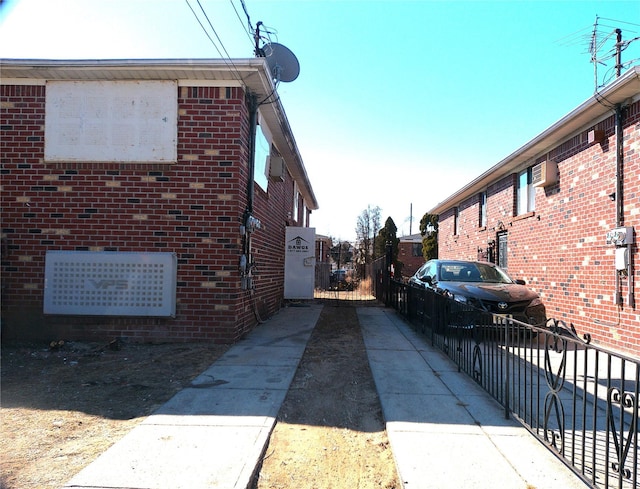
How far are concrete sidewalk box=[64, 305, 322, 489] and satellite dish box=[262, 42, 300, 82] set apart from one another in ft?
20.3

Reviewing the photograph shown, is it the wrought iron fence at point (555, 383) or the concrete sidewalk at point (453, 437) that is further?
the concrete sidewalk at point (453, 437)

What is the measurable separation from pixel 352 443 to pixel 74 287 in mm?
5309

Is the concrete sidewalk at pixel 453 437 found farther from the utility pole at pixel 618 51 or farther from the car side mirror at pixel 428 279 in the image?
the utility pole at pixel 618 51

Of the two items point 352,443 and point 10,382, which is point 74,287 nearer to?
point 10,382

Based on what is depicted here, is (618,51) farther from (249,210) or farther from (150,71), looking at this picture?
(150,71)

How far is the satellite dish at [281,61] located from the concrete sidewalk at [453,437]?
635cm

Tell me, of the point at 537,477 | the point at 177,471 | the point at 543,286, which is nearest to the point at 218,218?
the point at 177,471

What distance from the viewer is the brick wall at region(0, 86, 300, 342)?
6.66m

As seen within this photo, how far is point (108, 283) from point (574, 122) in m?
9.02

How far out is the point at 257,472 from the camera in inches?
117

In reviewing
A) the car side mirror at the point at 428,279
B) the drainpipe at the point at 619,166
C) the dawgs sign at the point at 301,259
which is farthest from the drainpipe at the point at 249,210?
the drainpipe at the point at 619,166

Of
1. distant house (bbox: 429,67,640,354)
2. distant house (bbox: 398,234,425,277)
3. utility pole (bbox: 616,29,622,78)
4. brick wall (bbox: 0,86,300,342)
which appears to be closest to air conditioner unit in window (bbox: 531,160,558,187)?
distant house (bbox: 429,67,640,354)

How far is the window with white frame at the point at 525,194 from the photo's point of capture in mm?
10921

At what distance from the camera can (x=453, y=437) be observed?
346cm
